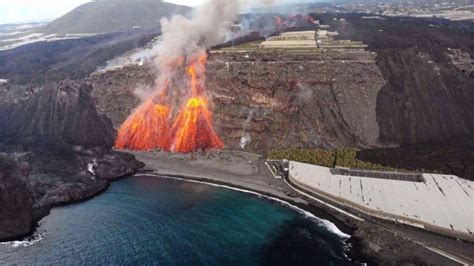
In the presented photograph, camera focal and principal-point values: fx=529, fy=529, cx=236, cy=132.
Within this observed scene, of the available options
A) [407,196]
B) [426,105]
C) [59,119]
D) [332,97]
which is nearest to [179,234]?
[407,196]

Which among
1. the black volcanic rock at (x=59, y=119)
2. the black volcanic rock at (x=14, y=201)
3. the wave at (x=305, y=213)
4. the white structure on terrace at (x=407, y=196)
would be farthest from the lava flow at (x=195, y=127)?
the black volcanic rock at (x=14, y=201)

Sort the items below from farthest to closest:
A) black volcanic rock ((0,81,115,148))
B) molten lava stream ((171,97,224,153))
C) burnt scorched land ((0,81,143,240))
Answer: black volcanic rock ((0,81,115,148))
molten lava stream ((171,97,224,153))
burnt scorched land ((0,81,143,240))

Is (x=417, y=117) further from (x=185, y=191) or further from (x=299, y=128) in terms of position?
(x=185, y=191)

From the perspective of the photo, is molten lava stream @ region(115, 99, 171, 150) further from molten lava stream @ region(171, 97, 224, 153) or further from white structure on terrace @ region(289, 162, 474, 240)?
white structure on terrace @ region(289, 162, 474, 240)

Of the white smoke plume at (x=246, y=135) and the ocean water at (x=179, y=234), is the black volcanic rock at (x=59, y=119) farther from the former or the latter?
the ocean water at (x=179, y=234)

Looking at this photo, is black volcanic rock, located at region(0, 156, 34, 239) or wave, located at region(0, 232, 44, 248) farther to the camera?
black volcanic rock, located at region(0, 156, 34, 239)

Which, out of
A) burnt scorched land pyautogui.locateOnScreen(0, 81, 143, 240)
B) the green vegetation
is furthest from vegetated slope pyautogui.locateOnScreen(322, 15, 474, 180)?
burnt scorched land pyautogui.locateOnScreen(0, 81, 143, 240)
